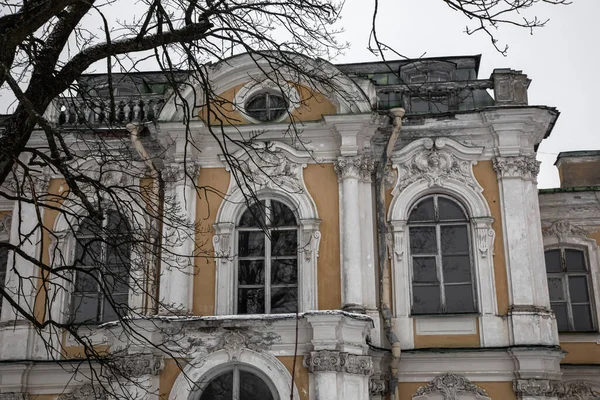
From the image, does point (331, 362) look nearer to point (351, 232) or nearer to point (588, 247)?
point (351, 232)

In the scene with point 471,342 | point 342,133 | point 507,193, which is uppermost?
point 342,133

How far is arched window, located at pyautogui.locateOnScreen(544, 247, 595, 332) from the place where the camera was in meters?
14.1

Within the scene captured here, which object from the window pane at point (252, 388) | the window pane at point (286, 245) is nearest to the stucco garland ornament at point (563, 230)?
the window pane at point (286, 245)

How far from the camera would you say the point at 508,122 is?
13.0 meters

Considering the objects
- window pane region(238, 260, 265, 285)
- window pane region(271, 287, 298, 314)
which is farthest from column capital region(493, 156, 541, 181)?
window pane region(238, 260, 265, 285)

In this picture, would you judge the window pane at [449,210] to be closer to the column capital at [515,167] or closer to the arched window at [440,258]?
the arched window at [440,258]

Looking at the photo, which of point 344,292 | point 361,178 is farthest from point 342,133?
point 344,292

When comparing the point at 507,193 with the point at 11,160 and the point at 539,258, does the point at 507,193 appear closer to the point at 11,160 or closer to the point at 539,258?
the point at 539,258

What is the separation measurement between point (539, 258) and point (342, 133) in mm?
3842

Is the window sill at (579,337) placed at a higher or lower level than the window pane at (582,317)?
lower

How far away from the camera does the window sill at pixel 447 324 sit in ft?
40.2

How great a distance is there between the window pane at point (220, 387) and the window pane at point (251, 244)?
2.75 metres

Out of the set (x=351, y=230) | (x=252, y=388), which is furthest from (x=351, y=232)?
(x=252, y=388)

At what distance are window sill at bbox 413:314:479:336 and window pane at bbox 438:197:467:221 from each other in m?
1.72
